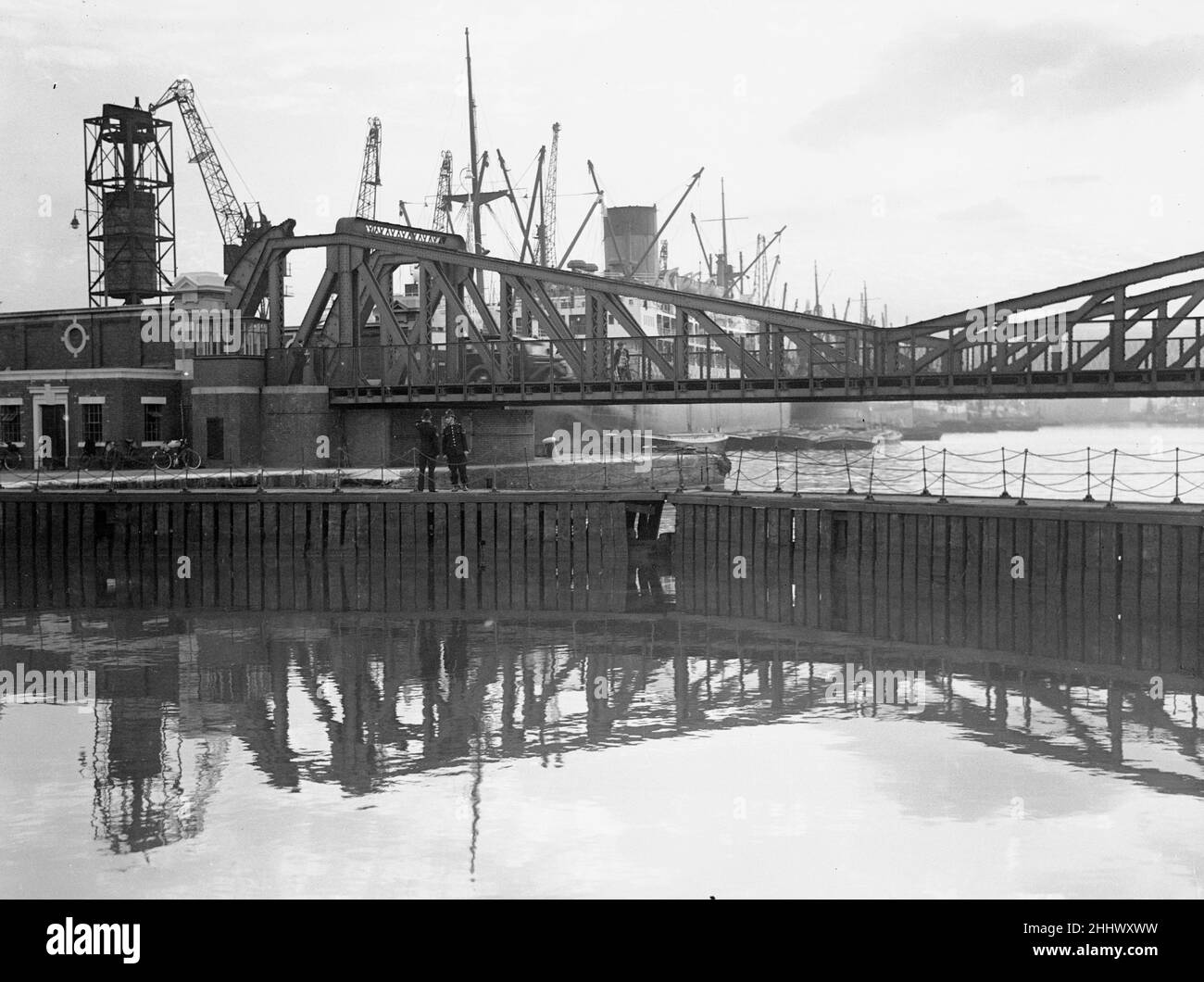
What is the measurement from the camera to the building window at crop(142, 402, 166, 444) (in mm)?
56938

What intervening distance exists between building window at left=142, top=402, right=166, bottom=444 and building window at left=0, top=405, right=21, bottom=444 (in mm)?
5650

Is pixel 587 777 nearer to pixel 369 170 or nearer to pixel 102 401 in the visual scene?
pixel 102 401

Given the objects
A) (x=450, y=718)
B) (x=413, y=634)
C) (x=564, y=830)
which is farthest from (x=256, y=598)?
(x=564, y=830)

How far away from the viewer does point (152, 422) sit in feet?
188

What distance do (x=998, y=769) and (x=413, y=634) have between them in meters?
14.7

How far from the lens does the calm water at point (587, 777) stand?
1417cm

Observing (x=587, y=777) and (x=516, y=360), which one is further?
(x=516, y=360)

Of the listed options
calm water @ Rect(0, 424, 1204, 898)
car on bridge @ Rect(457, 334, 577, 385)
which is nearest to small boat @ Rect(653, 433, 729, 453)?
car on bridge @ Rect(457, 334, 577, 385)

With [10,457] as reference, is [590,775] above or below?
below

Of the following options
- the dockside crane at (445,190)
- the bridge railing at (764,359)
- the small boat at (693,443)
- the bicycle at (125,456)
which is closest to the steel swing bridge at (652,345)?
the bridge railing at (764,359)

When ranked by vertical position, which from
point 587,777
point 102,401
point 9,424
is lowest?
point 587,777

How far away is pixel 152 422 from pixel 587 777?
44.0m

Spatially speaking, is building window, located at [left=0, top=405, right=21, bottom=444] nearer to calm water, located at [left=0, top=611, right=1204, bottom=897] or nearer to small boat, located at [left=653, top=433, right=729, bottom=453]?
calm water, located at [left=0, top=611, right=1204, bottom=897]

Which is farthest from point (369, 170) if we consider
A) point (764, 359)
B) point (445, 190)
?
point (764, 359)
